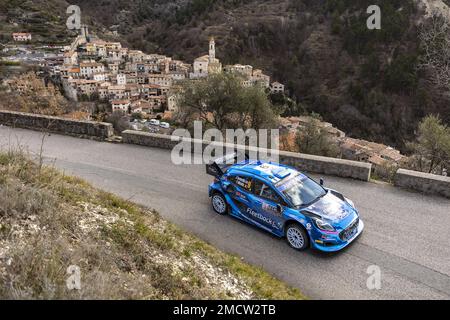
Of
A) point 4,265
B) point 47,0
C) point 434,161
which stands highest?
point 47,0

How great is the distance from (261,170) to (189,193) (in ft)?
8.27

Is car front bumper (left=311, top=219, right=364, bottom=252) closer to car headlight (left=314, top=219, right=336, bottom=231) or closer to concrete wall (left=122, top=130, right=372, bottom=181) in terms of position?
car headlight (left=314, top=219, right=336, bottom=231)

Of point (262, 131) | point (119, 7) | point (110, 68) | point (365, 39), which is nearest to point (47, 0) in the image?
point (119, 7)

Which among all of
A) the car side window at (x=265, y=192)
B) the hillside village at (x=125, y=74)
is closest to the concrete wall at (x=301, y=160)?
the car side window at (x=265, y=192)

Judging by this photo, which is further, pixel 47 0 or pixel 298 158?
pixel 47 0

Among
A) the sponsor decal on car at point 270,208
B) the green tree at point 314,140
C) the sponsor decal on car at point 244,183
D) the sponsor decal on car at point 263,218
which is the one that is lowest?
the green tree at point 314,140

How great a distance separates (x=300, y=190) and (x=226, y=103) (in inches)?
459

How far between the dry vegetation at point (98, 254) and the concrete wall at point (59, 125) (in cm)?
671

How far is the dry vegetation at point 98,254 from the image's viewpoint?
436cm

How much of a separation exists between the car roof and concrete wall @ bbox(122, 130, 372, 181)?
278 centimetres

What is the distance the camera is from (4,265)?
4.47 metres

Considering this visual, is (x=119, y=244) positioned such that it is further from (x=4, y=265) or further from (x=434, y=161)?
(x=434, y=161)

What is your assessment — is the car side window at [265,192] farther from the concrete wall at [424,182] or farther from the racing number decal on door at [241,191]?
the concrete wall at [424,182]

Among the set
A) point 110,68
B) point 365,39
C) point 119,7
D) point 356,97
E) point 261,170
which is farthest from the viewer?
point 119,7
